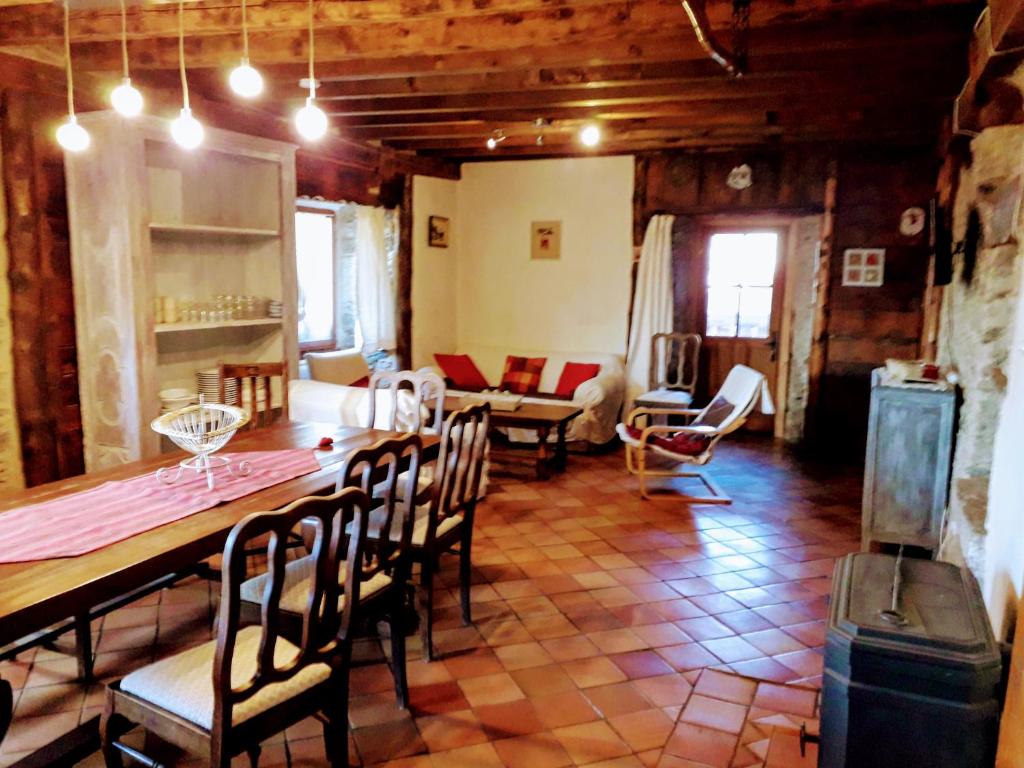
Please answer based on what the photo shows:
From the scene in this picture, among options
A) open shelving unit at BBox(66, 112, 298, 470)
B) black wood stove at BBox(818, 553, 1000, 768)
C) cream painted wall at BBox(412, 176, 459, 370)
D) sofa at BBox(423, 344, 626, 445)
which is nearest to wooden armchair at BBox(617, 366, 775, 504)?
sofa at BBox(423, 344, 626, 445)

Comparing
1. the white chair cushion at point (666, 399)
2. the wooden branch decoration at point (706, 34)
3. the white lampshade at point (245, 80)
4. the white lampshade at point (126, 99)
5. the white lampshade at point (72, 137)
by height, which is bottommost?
the white chair cushion at point (666, 399)

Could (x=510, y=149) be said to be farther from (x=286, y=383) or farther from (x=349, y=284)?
(x=286, y=383)

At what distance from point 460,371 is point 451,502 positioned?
3.89 metres

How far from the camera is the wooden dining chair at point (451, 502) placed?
268 cm

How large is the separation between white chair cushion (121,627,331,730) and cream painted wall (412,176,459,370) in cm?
495

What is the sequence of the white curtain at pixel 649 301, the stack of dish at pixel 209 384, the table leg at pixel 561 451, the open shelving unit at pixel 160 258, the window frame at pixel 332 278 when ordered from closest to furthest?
the open shelving unit at pixel 160 258
the stack of dish at pixel 209 384
the table leg at pixel 561 451
the window frame at pixel 332 278
the white curtain at pixel 649 301

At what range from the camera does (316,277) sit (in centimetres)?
597

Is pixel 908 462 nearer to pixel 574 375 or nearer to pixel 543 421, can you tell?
pixel 543 421

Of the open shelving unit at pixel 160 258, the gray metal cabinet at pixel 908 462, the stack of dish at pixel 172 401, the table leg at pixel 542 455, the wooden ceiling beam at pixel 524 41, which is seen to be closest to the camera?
the wooden ceiling beam at pixel 524 41

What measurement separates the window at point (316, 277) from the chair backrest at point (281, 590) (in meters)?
4.20

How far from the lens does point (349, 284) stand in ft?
20.4

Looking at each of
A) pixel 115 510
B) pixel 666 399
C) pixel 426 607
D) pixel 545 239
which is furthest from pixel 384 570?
pixel 545 239

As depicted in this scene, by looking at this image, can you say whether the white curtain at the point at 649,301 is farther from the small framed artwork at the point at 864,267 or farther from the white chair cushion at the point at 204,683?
the white chair cushion at the point at 204,683

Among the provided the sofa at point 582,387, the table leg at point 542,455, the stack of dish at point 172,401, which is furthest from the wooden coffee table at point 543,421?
the stack of dish at point 172,401
